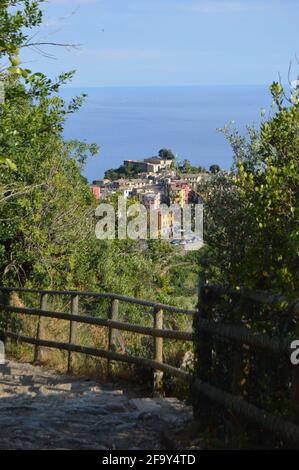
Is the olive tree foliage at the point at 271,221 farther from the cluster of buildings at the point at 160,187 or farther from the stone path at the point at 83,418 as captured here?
the cluster of buildings at the point at 160,187

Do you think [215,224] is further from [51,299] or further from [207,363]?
[51,299]

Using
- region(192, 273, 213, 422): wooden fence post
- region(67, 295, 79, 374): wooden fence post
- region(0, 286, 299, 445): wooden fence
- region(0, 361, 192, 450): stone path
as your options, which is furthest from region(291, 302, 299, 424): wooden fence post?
region(67, 295, 79, 374): wooden fence post

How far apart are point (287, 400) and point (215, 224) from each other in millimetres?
3419

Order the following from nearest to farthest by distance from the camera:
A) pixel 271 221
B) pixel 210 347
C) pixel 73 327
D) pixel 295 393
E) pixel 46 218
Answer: pixel 295 393
pixel 271 221
pixel 210 347
pixel 73 327
pixel 46 218

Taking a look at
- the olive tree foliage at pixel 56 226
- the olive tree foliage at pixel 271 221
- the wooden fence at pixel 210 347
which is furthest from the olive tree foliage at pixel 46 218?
the olive tree foliage at pixel 271 221

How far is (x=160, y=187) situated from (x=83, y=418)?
26.8 meters

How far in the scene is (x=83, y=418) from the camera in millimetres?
6922

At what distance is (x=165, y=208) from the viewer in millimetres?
25766

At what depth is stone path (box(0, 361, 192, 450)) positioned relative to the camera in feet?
19.5

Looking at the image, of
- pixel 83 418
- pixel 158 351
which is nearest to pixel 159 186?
pixel 158 351

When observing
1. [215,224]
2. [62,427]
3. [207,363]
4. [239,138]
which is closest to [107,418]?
[62,427]

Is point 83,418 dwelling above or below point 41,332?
below

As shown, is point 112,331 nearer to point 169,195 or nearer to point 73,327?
point 73,327

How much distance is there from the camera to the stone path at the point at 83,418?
594 cm
